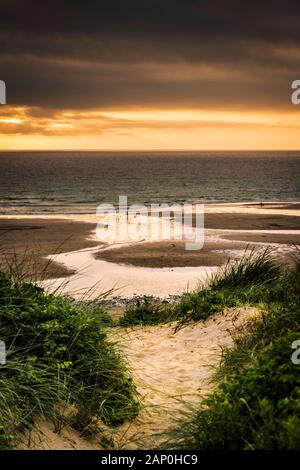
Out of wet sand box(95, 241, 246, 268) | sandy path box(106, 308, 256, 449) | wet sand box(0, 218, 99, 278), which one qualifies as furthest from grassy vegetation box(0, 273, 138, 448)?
wet sand box(95, 241, 246, 268)

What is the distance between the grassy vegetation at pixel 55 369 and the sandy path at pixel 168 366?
0.31 meters

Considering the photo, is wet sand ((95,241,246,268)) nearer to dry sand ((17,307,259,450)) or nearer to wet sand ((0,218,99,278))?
wet sand ((0,218,99,278))

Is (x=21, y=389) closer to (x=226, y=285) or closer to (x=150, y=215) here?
(x=226, y=285)

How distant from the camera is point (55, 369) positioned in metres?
6.29

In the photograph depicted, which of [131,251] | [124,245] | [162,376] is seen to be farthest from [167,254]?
[162,376]

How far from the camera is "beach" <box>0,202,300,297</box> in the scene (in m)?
18.1

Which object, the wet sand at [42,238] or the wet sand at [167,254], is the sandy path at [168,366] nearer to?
the wet sand at [42,238]

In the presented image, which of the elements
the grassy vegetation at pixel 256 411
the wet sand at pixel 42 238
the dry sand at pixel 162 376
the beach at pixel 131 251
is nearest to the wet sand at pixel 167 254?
the beach at pixel 131 251

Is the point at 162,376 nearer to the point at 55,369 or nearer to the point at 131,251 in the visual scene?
the point at 55,369

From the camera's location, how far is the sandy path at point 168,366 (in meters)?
6.39

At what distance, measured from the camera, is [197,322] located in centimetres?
1059

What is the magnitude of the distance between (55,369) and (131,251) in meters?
17.8
